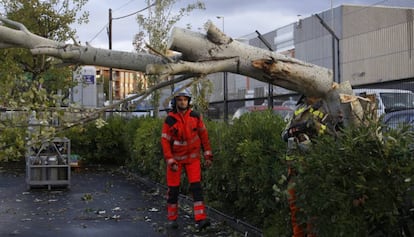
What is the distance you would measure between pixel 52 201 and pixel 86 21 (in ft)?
32.4

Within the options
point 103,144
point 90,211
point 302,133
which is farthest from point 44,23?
point 302,133

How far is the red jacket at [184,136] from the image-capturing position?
331 inches

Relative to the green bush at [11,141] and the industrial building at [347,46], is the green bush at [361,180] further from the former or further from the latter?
the industrial building at [347,46]

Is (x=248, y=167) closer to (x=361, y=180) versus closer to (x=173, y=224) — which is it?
(x=173, y=224)

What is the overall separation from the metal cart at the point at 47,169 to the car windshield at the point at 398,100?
23.6 ft

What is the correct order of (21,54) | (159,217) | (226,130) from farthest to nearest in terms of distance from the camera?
(21,54) → (159,217) → (226,130)

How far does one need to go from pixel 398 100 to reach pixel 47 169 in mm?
7739

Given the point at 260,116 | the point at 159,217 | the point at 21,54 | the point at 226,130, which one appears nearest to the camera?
the point at 260,116

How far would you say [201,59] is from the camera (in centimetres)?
495

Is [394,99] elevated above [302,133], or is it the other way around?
[394,99]

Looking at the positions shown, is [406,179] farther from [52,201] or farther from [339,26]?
[52,201]

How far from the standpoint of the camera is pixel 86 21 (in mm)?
19922

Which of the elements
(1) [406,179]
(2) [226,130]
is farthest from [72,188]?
(1) [406,179]

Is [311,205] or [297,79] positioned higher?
[297,79]
